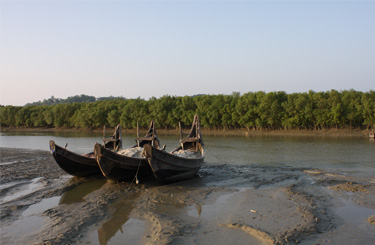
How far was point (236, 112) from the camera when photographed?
5872 centimetres

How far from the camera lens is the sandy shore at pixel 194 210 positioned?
7.74 m

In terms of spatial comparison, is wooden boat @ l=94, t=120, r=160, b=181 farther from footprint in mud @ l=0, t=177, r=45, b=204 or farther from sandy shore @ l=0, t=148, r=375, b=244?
footprint in mud @ l=0, t=177, r=45, b=204

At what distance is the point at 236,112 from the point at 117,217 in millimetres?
50881

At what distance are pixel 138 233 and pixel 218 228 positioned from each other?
217 cm

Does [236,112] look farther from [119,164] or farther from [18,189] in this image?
[18,189]

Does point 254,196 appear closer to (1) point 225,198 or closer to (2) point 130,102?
(1) point 225,198

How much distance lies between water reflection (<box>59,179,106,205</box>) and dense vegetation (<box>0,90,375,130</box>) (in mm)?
43345

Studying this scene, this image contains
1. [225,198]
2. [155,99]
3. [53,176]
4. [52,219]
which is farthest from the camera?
[155,99]

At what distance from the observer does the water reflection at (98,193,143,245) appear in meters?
8.09

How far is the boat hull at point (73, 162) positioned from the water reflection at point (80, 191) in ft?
2.34

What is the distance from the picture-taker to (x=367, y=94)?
48000mm

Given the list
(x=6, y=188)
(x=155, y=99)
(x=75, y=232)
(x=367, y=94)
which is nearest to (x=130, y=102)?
(x=155, y=99)

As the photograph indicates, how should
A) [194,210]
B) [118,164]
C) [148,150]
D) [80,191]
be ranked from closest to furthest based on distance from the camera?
[194,210], [148,150], [80,191], [118,164]

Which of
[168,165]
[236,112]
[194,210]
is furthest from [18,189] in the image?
[236,112]
